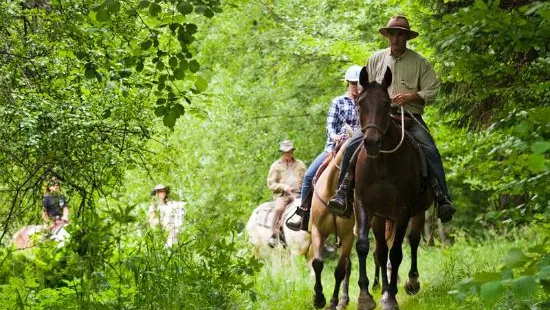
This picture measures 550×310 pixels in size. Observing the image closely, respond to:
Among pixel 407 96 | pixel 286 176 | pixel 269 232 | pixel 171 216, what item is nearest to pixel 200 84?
pixel 171 216

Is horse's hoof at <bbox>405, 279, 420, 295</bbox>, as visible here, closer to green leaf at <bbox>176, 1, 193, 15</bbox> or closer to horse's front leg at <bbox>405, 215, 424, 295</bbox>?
horse's front leg at <bbox>405, 215, 424, 295</bbox>

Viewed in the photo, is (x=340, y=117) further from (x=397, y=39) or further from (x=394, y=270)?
(x=394, y=270)

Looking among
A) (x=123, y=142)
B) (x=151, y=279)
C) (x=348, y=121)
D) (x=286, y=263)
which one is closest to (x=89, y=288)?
(x=151, y=279)

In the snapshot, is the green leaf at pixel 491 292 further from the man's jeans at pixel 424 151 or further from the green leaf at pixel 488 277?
the man's jeans at pixel 424 151

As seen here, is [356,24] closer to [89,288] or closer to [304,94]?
[304,94]

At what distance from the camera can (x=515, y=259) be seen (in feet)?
14.1

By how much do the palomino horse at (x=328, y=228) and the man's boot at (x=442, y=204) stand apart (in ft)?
4.25

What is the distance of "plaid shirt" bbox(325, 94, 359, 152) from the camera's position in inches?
485

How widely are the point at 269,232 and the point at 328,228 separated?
8.32 metres

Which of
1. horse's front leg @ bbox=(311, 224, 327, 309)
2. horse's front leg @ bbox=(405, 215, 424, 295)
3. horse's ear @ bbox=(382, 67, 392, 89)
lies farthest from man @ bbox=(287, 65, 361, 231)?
horse's ear @ bbox=(382, 67, 392, 89)

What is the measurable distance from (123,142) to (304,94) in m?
16.9

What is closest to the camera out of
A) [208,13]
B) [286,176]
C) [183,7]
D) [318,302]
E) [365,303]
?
[183,7]

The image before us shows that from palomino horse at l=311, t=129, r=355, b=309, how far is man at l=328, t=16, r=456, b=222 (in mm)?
896

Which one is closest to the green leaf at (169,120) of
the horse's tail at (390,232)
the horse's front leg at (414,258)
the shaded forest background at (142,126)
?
the shaded forest background at (142,126)
